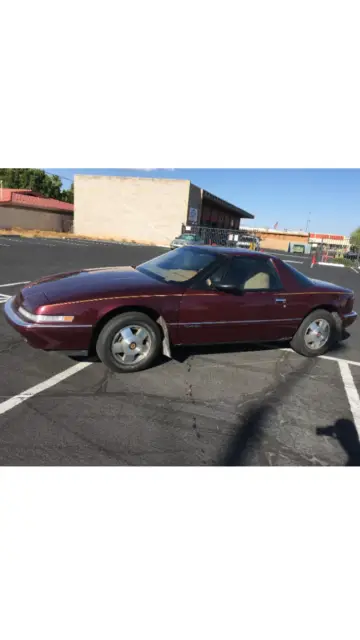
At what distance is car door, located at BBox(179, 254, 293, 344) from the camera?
373cm

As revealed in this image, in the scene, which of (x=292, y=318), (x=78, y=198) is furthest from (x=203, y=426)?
(x=78, y=198)

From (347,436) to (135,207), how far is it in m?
36.5

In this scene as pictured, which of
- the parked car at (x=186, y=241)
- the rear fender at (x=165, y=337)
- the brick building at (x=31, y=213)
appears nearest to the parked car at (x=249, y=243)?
the parked car at (x=186, y=241)

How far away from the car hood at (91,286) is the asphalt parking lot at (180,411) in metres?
0.76

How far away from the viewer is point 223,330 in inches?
154

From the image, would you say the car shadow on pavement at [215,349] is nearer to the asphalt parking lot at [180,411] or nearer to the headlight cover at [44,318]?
the asphalt parking lot at [180,411]

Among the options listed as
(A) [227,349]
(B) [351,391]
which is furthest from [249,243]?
(B) [351,391]

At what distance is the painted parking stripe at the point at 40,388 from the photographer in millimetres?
2809

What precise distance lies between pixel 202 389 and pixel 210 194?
40485 millimetres

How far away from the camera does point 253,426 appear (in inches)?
111

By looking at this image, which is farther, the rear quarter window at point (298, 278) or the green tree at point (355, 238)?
the green tree at point (355, 238)
